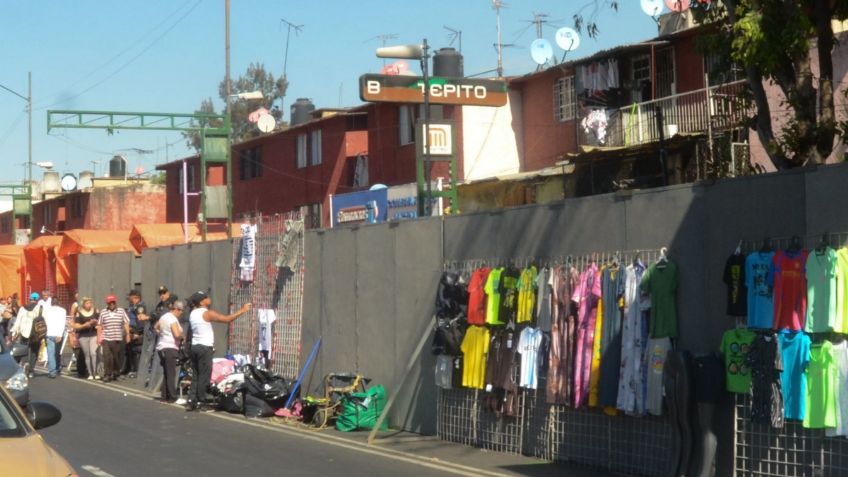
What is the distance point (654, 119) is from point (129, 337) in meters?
13.9

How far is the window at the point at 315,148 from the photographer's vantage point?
44.4 m

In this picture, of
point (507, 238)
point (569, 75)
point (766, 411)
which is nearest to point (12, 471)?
point (766, 411)

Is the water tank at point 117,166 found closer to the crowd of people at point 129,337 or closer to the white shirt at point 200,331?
the crowd of people at point 129,337

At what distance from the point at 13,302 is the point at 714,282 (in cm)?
2857

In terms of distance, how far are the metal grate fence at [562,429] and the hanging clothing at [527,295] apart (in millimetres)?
165

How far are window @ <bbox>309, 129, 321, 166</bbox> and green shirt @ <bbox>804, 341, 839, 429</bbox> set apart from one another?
117 feet

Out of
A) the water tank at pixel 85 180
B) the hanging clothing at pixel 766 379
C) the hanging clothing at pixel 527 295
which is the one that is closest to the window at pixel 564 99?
the hanging clothing at pixel 527 295

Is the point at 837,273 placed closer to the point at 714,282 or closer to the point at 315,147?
the point at 714,282

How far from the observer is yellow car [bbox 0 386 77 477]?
21.5 ft

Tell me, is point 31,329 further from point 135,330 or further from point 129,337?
point 129,337

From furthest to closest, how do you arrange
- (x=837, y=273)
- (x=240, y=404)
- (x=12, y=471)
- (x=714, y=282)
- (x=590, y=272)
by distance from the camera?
(x=240, y=404) < (x=590, y=272) < (x=714, y=282) < (x=837, y=273) < (x=12, y=471)

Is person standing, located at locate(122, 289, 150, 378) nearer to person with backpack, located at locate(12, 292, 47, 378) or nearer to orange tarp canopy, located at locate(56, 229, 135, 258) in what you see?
person with backpack, located at locate(12, 292, 47, 378)

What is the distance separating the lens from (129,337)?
26078mm

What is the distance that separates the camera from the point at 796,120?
13.2 metres
